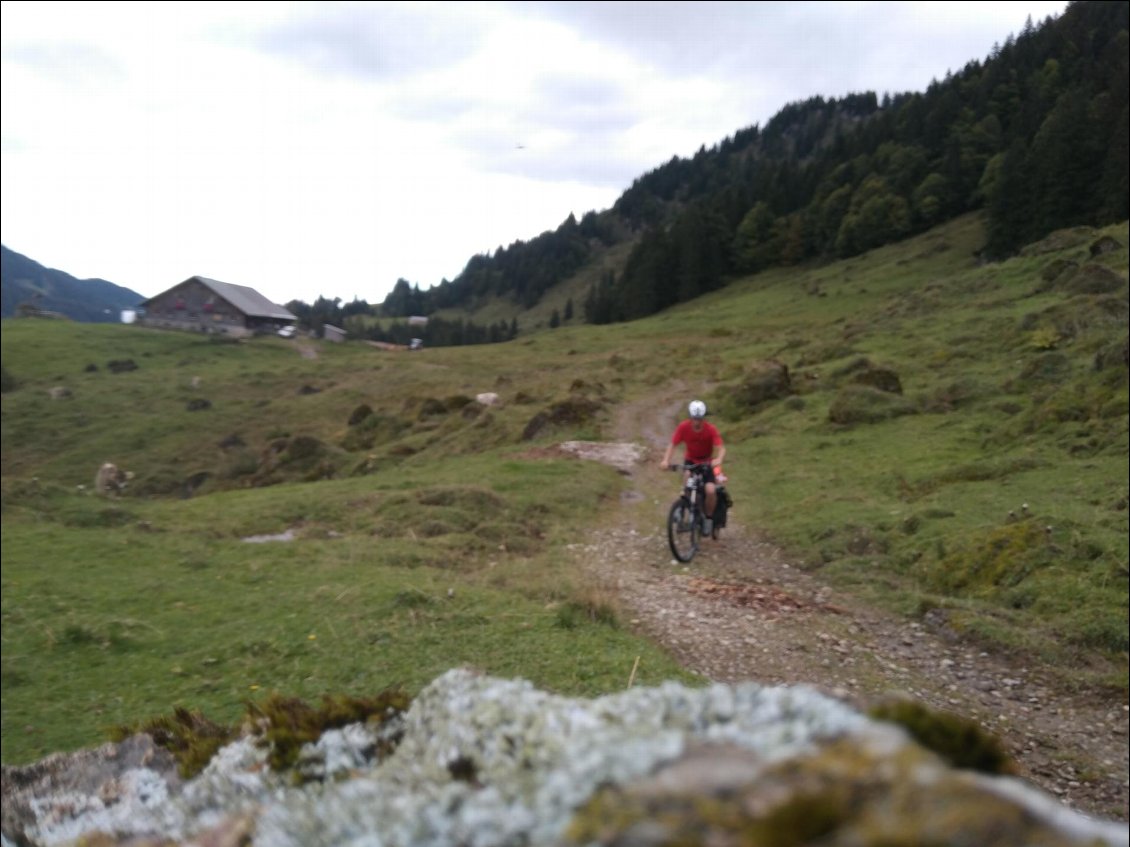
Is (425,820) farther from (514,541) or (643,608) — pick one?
(514,541)

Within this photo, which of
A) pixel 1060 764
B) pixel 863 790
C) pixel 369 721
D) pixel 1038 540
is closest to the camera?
pixel 863 790

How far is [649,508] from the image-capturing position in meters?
17.7

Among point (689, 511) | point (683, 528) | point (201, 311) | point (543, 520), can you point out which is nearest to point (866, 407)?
point (543, 520)

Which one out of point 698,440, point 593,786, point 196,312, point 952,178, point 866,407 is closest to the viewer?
point 593,786

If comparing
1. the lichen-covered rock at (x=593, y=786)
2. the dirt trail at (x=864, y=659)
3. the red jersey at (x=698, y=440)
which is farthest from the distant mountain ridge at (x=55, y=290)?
the lichen-covered rock at (x=593, y=786)

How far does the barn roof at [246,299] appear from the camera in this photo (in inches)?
3226

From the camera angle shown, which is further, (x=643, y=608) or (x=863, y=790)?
(x=643, y=608)

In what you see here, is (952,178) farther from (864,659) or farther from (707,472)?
(864,659)

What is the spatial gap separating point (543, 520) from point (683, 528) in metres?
4.05

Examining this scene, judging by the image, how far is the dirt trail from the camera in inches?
269

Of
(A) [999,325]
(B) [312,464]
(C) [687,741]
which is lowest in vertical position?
(B) [312,464]

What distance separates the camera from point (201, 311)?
269 feet

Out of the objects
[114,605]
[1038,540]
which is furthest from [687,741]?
[114,605]

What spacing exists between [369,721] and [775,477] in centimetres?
1777
